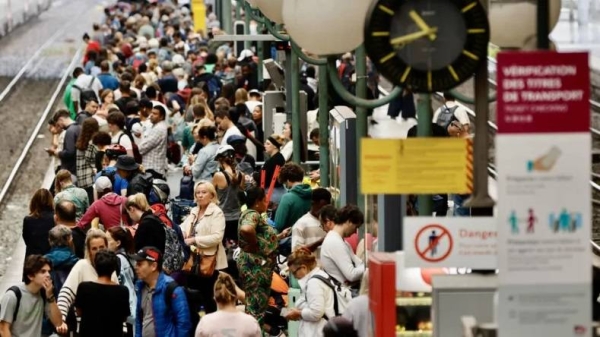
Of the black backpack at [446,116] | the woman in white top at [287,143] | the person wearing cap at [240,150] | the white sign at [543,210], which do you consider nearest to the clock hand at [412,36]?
the white sign at [543,210]

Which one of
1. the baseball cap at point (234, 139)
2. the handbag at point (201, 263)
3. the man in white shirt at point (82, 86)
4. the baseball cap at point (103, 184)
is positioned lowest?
the man in white shirt at point (82, 86)

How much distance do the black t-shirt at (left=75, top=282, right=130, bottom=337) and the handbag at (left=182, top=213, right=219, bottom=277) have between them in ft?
9.70

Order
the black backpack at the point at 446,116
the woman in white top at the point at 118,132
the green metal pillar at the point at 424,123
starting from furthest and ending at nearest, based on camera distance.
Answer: the woman in white top at the point at 118,132, the black backpack at the point at 446,116, the green metal pillar at the point at 424,123

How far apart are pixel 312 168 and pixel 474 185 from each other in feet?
40.9

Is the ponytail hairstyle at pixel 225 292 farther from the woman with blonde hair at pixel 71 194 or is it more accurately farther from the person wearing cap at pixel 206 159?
the person wearing cap at pixel 206 159

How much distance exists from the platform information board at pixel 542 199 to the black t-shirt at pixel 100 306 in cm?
609

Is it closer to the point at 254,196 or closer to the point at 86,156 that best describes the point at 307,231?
the point at 254,196

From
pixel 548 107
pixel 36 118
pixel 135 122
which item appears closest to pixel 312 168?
pixel 135 122

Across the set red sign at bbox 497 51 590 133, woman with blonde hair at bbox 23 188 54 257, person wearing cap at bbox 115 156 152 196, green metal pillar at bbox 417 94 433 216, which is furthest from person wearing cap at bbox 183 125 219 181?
red sign at bbox 497 51 590 133

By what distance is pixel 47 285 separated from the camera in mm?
13188

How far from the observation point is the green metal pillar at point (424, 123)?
1007 cm

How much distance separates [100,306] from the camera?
1319 cm

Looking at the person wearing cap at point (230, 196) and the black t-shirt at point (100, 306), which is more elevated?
the black t-shirt at point (100, 306)

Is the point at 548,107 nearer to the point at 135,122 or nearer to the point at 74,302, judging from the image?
the point at 74,302
